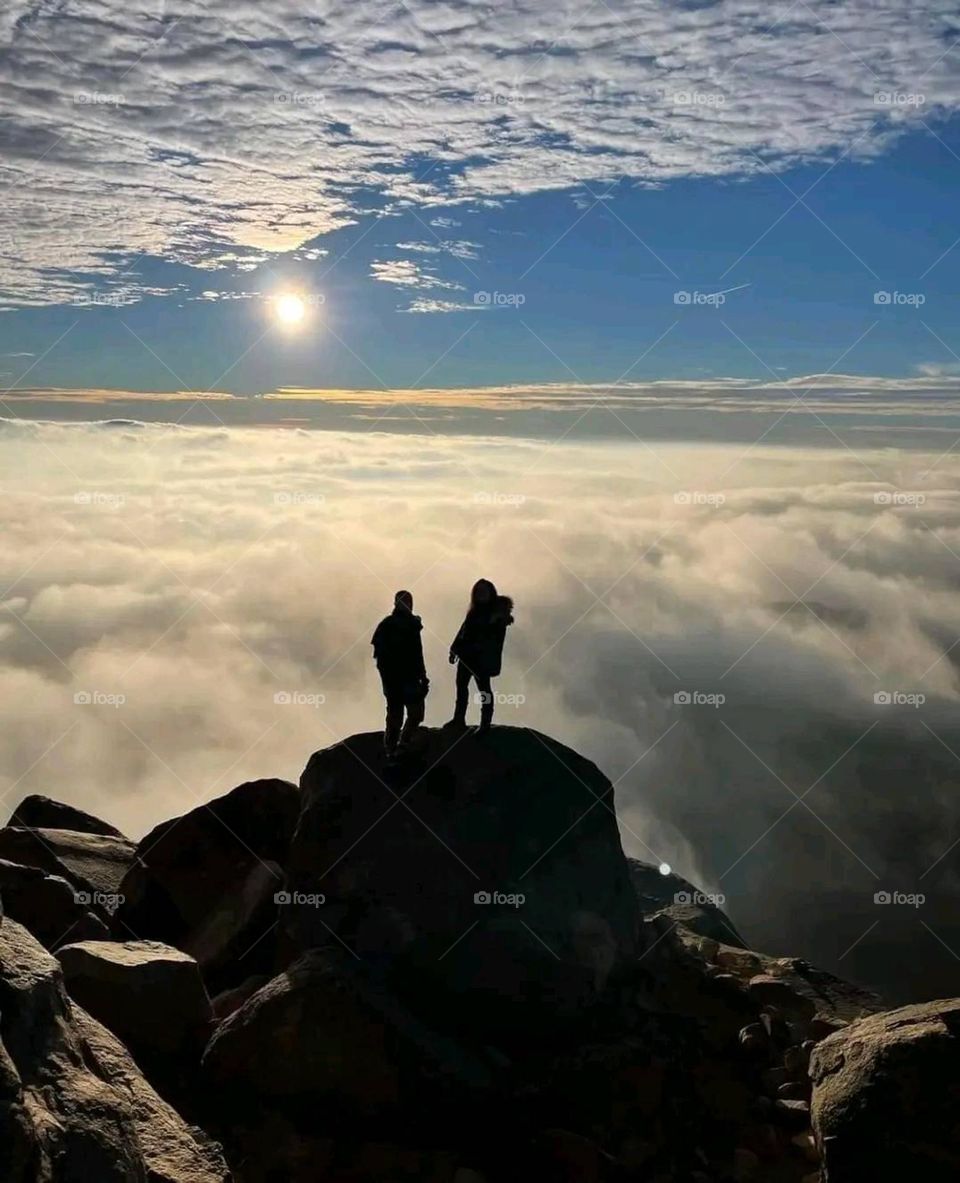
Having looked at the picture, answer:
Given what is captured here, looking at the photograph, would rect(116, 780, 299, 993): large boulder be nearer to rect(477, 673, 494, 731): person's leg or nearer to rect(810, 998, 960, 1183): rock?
rect(477, 673, 494, 731): person's leg

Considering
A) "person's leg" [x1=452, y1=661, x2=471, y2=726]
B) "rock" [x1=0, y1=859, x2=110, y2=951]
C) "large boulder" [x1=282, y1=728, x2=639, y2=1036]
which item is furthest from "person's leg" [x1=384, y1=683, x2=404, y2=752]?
"rock" [x1=0, y1=859, x2=110, y2=951]

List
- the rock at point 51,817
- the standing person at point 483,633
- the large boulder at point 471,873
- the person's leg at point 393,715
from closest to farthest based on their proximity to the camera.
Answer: the large boulder at point 471,873
the standing person at point 483,633
the person's leg at point 393,715
the rock at point 51,817

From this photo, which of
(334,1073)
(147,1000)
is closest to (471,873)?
(334,1073)

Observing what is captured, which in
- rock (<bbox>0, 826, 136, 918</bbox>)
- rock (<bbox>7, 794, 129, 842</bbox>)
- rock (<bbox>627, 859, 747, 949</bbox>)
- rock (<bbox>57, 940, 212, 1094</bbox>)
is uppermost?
rock (<bbox>57, 940, 212, 1094</bbox>)

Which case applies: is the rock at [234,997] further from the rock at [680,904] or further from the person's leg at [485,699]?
the rock at [680,904]

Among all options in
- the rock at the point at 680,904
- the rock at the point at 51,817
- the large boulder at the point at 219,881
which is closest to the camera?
the large boulder at the point at 219,881

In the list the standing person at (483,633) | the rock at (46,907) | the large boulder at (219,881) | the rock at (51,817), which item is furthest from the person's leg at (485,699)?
A: the rock at (51,817)

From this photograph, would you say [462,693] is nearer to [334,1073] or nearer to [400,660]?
[400,660]

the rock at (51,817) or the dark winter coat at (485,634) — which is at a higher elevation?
the dark winter coat at (485,634)
